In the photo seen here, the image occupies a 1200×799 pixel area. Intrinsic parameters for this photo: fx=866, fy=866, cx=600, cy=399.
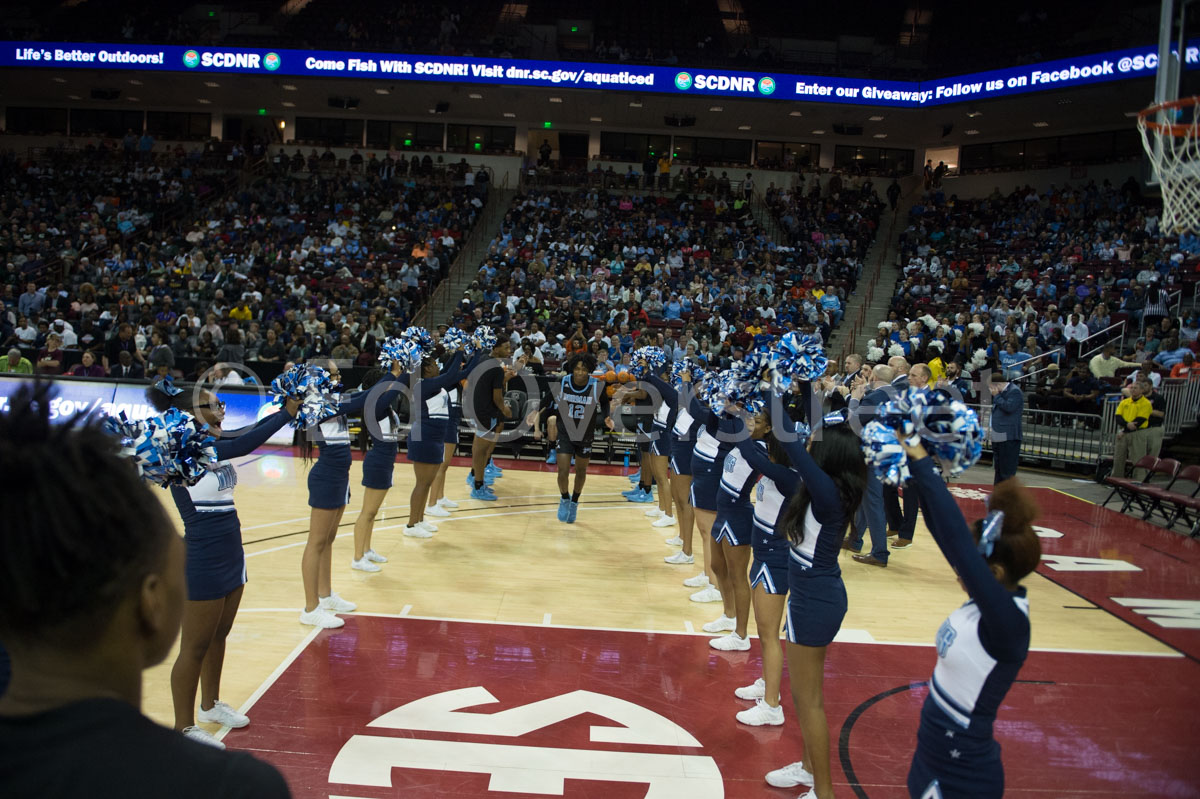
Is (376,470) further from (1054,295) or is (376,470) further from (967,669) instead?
(1054,295)

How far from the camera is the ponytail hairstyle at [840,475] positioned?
3803 millimetres

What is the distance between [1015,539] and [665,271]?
1859 cm

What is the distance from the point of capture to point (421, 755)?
4223 millimetres

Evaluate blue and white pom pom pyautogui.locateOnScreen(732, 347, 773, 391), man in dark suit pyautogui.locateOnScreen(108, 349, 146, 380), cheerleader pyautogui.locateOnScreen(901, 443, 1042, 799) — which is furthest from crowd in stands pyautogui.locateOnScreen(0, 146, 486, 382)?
Answer: cheerleader pyautogui.locateOnScreen(901, 443, 1042, 799)

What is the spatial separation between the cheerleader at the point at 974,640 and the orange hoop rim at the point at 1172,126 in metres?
4.63

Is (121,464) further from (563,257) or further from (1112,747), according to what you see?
(563,257)

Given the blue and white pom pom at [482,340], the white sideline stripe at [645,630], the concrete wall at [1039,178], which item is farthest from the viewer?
the concrete wall at [1039,178]

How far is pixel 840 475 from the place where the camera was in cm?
385

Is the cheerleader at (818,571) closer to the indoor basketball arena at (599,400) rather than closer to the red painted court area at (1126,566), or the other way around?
the indoor basketball arena at (599,400)

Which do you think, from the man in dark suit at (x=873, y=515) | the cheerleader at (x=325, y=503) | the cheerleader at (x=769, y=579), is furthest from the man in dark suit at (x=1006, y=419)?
the cheerleader at (x=325, y=503)

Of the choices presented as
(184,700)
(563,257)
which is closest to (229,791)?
(184,700)

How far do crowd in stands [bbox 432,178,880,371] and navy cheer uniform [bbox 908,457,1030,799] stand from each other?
11408mm

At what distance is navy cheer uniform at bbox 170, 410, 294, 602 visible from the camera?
3926 millimetres

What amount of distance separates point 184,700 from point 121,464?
341 cm
